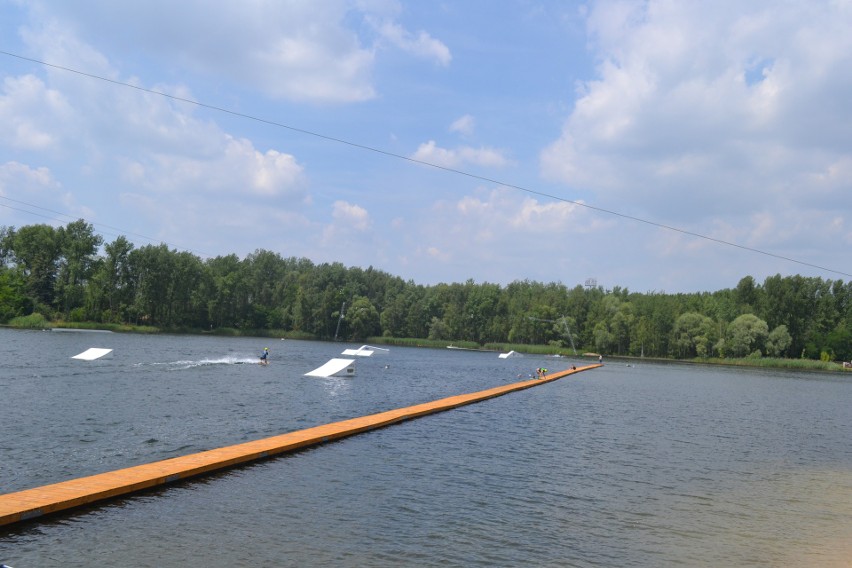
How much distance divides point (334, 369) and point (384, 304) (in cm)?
11080

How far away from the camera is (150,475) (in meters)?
14.3

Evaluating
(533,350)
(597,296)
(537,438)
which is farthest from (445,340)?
(537,438)

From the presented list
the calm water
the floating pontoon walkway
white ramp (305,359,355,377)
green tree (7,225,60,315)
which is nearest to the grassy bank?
green tree (7,225,60,315)

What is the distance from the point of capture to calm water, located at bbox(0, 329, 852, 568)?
11211 millimetres

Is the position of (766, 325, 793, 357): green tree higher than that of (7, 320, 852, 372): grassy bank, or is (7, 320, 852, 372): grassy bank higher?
(766, 325, 793, 357): green tree

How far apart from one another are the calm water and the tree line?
8817cm

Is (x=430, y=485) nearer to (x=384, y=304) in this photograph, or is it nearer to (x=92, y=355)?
(x=92, y=355)

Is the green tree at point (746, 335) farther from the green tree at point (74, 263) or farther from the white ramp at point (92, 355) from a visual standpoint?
the green tree at point (74, 263)

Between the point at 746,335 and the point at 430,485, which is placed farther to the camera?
the point at 746,335

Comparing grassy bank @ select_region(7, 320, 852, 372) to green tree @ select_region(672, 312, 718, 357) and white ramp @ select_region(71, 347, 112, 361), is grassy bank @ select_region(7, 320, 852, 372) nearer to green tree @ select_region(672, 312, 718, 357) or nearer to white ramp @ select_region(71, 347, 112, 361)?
green tree @ select_region(672, 312, 718, 357)

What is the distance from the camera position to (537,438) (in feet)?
79.7

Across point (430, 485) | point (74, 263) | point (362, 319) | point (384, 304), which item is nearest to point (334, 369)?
point (430, 485)

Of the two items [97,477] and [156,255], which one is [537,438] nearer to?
[97,477]

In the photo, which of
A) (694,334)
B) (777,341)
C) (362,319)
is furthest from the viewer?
(362,319)
